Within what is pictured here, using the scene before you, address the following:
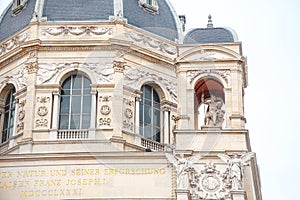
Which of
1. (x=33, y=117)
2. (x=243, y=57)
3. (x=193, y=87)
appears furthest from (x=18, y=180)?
(x=243, y=57)

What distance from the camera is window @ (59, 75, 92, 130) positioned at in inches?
1704

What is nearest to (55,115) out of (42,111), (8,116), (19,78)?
(42,111)

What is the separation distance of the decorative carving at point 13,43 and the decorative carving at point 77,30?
113cm

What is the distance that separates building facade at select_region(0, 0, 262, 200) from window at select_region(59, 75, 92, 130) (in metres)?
0.05

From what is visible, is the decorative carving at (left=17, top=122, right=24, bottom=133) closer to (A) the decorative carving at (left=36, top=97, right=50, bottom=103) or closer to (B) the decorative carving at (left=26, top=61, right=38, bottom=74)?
(A) the decorative carving at (left=36, top=97, right=50, bottom=103)

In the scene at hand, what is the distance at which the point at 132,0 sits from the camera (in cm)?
4766

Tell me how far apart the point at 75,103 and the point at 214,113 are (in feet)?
26.7

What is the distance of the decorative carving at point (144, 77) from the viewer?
44.1 m

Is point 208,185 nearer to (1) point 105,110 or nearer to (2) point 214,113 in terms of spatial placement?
(2) point 214,113

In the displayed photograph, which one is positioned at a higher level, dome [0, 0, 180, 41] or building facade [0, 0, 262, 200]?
dome [0, 0, 180, 41]

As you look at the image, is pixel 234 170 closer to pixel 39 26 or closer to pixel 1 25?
pixel 39 26

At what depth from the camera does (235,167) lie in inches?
1428

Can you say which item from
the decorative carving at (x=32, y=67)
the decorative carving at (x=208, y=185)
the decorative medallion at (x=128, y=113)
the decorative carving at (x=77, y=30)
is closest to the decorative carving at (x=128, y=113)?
the decorative medallion at (x=128, y=113)

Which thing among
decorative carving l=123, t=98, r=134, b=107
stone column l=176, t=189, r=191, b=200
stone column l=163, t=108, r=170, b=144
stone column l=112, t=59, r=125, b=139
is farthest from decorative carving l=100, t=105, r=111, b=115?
stone column l=176, t=189, r=191, b=200
